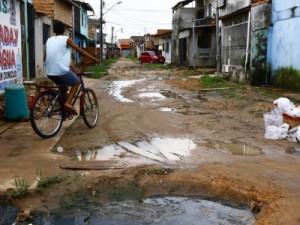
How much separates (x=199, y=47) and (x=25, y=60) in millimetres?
20025

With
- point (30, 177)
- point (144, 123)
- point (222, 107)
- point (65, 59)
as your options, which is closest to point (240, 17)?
point (222, 107)

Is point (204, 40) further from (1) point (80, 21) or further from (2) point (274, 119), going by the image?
(2) point (274, 119)

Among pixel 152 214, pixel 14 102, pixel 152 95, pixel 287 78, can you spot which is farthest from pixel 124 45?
pixel 152 214

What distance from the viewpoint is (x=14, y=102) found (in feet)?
26.5

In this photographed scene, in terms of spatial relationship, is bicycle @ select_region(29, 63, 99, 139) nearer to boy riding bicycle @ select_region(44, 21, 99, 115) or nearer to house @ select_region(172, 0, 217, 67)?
boy riding bicycle @ select_region(44, 21, 99, 115)

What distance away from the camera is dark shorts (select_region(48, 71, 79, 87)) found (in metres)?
6.93

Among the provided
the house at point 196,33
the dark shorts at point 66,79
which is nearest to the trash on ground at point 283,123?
the dark shorts at point 66,79

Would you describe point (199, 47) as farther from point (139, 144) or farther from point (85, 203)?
point (85, 203)

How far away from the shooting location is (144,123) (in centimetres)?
826

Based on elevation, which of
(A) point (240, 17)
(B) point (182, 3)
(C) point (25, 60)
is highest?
(B) point (182, 3)

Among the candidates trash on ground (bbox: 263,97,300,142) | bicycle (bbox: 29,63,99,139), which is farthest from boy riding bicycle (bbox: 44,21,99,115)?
trash on ground (bbox: 263,97,300,142)

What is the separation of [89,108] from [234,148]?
2971 millimetres

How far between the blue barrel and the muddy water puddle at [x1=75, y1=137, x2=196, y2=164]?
271cm

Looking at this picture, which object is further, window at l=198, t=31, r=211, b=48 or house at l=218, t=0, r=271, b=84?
window at l=198, t=31, r=211, b=48
